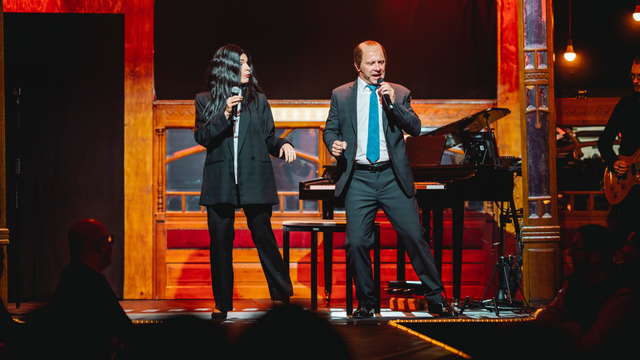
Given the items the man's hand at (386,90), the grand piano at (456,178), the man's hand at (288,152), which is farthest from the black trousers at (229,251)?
the man's hand at (386,90)

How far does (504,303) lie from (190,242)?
8.71ft

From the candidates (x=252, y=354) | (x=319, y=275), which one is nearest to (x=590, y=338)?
(x=252, y=354)

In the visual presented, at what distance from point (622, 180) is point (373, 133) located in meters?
1.75

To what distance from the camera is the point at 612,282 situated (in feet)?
7.04

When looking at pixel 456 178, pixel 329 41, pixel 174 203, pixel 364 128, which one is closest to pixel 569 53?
pixel 456 178

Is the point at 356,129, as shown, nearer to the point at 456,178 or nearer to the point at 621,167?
the point at 456,178

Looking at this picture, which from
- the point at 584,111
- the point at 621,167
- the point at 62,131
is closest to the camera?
the point at 621,167

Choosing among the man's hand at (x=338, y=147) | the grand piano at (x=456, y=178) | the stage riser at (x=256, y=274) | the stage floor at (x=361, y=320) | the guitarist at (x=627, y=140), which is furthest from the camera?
the stage riser at (x=256, y=274)

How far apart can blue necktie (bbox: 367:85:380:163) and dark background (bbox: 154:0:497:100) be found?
1.51 meters

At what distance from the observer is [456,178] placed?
3.98m

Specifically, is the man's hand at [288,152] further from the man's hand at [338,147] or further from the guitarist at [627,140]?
the guitarist at [627,140]

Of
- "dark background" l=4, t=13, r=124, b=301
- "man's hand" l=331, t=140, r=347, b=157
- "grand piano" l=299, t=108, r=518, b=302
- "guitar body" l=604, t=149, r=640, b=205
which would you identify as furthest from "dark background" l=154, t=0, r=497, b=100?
"man's hand" l=331, t=140, r=347, b=157

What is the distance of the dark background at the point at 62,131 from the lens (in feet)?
15.2

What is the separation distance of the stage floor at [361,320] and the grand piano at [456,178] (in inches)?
17.4
